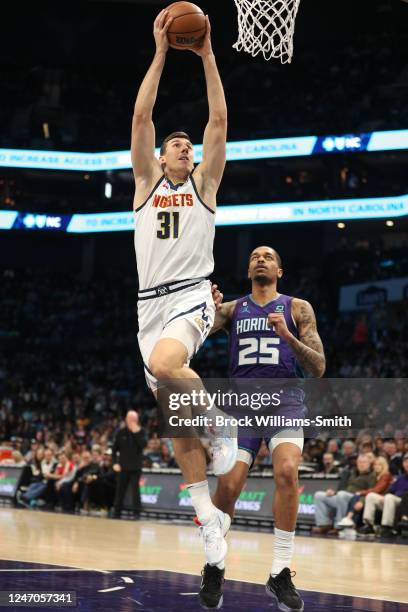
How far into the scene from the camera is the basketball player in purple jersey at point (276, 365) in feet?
20.0

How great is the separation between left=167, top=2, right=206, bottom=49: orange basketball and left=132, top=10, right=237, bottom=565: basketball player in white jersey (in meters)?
0.06

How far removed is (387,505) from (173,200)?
318 inches

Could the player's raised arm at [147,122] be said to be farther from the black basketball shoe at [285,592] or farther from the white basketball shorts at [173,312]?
the black basketball shoe at [285,592]

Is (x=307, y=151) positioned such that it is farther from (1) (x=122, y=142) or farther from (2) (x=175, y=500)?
(2) (x=175, y=500)

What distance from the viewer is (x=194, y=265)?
602cm

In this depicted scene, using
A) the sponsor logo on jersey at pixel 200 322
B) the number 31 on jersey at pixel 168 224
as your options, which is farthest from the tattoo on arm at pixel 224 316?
the number 31 on jersey at pixel 168 224

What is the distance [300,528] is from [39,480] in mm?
6991

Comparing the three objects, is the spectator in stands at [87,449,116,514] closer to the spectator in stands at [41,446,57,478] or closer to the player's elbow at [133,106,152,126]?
the spectator in stands at [41,446,57,478]

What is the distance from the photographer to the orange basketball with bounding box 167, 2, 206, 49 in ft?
20.0

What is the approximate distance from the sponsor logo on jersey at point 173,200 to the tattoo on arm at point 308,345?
1.23m

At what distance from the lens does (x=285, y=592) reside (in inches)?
228

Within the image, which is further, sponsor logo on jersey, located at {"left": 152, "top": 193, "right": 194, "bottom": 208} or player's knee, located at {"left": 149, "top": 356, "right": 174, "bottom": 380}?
sponsor logo on jersey, located at {"left": 152, "top": 193, "right": 194, "bottom": 208}

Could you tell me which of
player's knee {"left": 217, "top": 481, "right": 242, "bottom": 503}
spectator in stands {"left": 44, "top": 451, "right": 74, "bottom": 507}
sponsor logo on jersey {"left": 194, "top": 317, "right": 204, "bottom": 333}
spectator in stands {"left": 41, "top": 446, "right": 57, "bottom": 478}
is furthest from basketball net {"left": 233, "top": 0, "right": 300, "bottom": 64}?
spectator in stands {"left": 41, "top": 446, "right": 57, "bottom": 478}

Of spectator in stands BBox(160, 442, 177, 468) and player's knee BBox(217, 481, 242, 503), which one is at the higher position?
spectator in stands BBox(160, 442, 177, 468)
